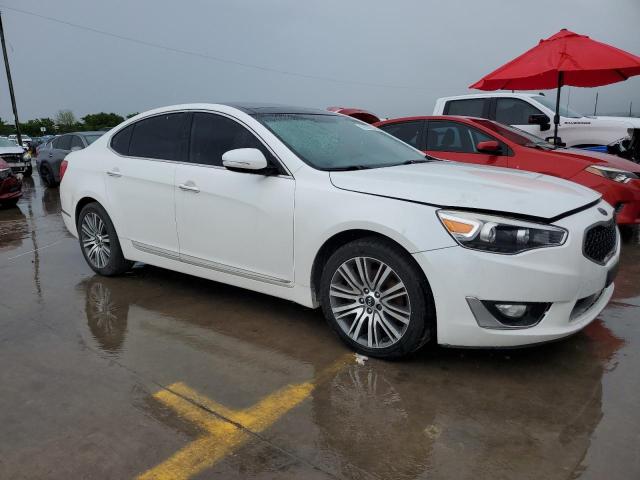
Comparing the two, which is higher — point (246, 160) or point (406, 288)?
point (246, 160)

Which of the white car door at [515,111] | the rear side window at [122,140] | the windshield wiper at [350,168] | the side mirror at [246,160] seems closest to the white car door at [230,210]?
the side mirror at [246,160]

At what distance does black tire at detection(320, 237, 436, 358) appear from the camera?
298cm

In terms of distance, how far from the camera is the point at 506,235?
9.27 ft

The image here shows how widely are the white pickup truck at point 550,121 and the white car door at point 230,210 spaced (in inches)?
243

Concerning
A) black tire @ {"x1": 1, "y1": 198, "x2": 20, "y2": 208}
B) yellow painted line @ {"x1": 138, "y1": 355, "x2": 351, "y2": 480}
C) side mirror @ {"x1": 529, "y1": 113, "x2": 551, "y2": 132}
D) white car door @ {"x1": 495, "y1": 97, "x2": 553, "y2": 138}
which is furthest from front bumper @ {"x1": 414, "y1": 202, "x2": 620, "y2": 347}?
black tire @ {"x1": 1, "y1": 198, "x2": 20, "y2": 208}

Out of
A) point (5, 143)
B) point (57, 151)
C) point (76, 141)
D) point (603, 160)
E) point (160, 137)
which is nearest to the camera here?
point (160, 137)

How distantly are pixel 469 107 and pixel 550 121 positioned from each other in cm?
136

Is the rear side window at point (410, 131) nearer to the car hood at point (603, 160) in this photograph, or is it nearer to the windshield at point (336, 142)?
the car hood at point (603, 160)

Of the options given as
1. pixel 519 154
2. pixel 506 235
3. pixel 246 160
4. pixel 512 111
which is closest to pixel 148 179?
pixel 246 160

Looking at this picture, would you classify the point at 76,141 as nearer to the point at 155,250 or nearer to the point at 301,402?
the point at 155,250

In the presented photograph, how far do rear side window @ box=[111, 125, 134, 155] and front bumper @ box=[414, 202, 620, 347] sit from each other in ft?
10.1

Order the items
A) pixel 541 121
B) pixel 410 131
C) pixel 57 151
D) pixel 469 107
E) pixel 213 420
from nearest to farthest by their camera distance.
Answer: pixel 213 420, pixel 410 131, pixel 541 121, pixel 469 107, pixel 57 151

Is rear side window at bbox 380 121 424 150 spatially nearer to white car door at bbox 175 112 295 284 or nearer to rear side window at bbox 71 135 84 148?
white car door at bbox 175 112 295 284

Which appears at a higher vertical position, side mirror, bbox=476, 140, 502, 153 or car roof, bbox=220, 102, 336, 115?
car roof, bbox=220, 102, 336, 115
